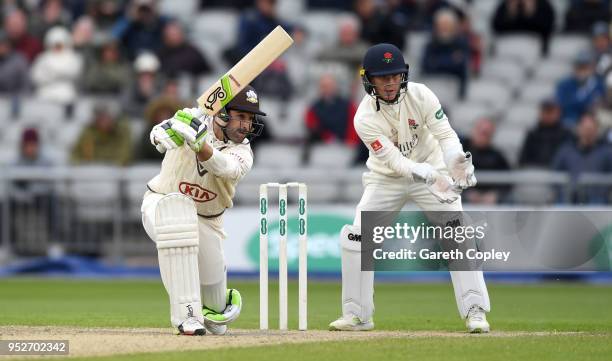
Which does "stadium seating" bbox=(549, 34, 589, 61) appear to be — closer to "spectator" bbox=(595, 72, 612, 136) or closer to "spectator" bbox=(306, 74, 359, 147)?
"spectator" bbox=(595, 72, 612, 136)

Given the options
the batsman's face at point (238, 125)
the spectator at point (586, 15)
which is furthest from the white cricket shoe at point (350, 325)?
the spectator at point (586, 15)

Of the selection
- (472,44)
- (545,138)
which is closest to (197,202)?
(545,138)

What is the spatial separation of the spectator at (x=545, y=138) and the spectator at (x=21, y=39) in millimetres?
7099

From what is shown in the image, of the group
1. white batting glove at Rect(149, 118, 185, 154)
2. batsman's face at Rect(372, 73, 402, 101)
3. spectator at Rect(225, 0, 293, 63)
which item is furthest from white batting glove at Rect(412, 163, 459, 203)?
spectator at Rect(225, 0, 293, 63)

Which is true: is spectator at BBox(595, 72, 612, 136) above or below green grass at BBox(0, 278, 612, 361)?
above

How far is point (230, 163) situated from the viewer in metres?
8.82

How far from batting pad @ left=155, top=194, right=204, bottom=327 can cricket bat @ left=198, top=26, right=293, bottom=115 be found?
0.68 meters

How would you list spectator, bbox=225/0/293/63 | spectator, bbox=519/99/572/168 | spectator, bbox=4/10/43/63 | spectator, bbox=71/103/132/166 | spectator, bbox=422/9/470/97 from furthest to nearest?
1. spectator, bbox=4/10/43/63
2. spectator, bbox=225/0/293/63
3. spectator, bbox=422/9/470/97
4. spectator, bbox=71/103/132/166
5. spectator, bbox=519/99/572/168

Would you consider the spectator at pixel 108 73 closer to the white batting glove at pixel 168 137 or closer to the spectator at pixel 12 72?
the spectator at pixel 12 72

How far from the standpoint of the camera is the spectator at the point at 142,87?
18078 mm

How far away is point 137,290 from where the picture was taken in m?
14.9

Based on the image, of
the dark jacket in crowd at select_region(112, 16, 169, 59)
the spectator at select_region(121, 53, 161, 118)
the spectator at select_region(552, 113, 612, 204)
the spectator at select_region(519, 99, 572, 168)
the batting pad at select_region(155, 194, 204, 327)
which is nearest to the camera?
the batting pad at select_region(155, 194, 204, 327)

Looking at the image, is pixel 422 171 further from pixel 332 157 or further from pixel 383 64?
pixel 332 157

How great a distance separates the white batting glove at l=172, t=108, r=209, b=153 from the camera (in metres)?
8.52
